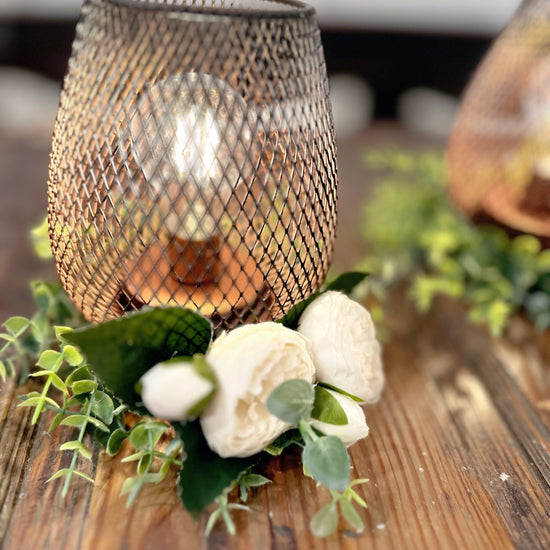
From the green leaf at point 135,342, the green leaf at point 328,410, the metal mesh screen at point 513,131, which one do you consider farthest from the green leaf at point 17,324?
the metal mesh screen at point 513,131

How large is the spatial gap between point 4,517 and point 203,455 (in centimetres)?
13

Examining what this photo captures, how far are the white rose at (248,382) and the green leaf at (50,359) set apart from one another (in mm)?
123

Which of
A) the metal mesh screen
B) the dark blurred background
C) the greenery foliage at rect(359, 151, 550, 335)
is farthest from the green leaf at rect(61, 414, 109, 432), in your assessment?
the dark blurred background

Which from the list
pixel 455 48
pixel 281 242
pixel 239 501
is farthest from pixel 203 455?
pixel 455 48

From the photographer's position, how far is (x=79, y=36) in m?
0.42

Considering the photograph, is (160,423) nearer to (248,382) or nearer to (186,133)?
(248,382)

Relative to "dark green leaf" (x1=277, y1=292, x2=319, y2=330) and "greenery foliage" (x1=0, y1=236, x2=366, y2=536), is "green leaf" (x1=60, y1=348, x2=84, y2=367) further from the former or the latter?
"dark green leaf" (x1=277, y1=292, x2=319, y2=330)

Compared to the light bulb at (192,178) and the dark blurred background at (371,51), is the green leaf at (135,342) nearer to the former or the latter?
the light bulb at (192,178)

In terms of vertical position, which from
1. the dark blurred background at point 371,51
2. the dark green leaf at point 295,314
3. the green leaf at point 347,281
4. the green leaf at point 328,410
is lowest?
the dark blurred background at point 371,51

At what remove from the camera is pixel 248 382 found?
0.36 metres

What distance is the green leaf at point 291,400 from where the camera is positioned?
0.37 m

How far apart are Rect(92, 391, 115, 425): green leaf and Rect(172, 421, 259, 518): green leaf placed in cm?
8

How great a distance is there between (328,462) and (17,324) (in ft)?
0.88

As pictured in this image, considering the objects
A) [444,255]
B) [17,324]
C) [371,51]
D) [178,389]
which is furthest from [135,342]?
[371,51]
